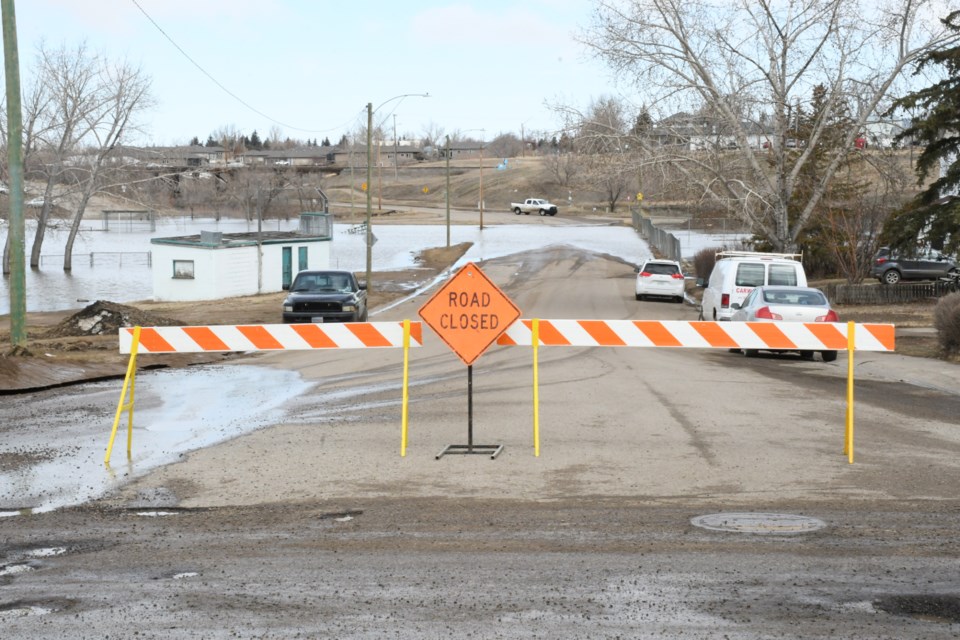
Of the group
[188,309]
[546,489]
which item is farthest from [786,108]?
[546,489]

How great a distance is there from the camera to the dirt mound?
91.2ft

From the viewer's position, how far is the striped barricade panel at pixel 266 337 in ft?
37.4

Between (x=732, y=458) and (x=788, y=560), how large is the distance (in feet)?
11.8

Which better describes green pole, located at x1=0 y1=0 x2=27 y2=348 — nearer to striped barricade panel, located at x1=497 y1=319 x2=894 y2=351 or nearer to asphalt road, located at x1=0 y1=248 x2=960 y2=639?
asphalt road, located at x1=0 y1=248 x2=960 y2=639

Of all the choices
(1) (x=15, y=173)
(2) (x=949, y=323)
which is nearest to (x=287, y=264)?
(1) (x=15, y=173)

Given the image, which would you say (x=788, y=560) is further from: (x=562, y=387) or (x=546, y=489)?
(x=562, y=387)

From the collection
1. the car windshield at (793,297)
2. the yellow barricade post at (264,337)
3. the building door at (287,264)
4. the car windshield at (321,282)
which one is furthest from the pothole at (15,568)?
the building door at (287,264)

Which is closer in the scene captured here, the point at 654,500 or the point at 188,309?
the point at 654,500

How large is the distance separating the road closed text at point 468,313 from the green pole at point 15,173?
12.0m

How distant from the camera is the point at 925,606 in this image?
6117 millimetres

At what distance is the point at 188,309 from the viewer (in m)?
39.9

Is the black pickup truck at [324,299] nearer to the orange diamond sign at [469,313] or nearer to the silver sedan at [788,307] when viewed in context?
the silver sedan at [788,307]

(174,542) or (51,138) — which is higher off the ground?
(51,138)

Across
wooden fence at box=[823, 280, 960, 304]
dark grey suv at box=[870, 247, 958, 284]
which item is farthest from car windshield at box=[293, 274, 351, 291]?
dark grey suv at box=[870, 247, 958, 284]
